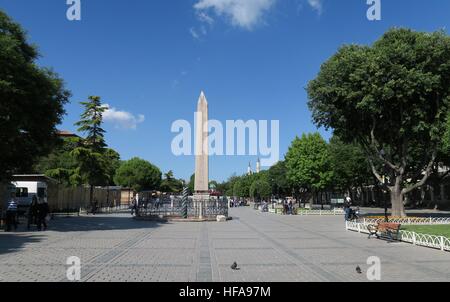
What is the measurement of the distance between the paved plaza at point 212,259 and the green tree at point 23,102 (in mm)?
6739

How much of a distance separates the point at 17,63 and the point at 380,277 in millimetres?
19687

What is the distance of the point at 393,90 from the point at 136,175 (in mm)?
89564

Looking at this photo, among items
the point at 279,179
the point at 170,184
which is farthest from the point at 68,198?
the point at 170,184

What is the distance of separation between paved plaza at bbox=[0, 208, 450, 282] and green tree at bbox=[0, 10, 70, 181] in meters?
6.74

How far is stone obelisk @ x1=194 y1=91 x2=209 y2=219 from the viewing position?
37344mm

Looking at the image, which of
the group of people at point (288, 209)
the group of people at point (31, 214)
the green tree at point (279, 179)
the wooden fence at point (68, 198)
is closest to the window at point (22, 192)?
the wooden fence at point (68, 198)

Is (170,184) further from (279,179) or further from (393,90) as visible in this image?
(393,90)

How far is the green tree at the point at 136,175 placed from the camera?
371ft

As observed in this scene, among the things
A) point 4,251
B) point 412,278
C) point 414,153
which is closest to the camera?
point 412,278

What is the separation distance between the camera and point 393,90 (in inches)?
1162

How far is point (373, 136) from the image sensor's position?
107 feet

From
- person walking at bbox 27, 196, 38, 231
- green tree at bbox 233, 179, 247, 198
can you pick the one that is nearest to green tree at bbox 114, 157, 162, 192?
green tree at bbox 233, 179, 247, 198
